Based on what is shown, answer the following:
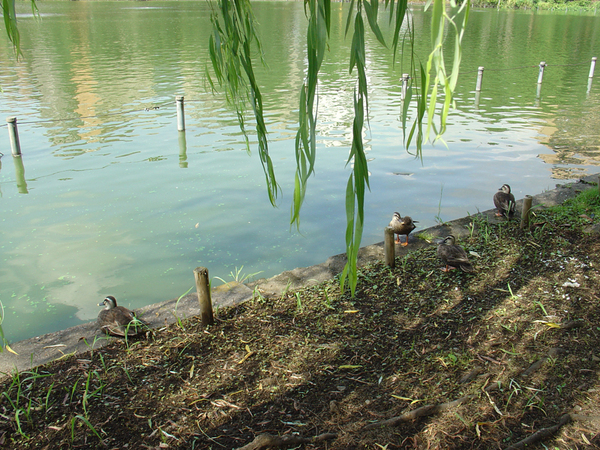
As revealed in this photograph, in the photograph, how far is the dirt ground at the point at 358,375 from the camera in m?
2.90

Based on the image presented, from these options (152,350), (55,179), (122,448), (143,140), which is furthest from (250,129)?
(122,448)

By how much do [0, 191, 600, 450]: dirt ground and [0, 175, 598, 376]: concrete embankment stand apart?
0.17 m

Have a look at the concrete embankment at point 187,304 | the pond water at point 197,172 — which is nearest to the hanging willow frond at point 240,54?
the pond water at point 197,172

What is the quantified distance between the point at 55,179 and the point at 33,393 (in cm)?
688

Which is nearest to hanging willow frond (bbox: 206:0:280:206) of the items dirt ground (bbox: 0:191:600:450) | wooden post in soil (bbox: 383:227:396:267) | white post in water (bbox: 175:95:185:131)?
dirt ground (bbox: 0:191:600:450)

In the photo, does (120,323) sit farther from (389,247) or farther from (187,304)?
(389,247)

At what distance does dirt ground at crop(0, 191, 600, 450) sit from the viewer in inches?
114

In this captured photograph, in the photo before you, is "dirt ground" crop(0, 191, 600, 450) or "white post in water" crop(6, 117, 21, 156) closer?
"dirt ground" crop(0, 191, 600, 450)

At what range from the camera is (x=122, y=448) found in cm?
288

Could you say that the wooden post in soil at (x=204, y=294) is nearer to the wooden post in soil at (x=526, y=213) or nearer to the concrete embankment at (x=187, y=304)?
the concrete embankment at (x=187, y=304)

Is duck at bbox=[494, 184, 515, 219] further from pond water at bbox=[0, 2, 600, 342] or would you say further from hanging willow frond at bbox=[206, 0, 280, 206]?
hanging willow frond at bbox=[206, 0, 280, 206]

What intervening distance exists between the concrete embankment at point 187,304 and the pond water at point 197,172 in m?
0.99

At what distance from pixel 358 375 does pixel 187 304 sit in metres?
1.94

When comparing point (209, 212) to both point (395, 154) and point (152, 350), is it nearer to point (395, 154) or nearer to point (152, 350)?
point (152, 350)
